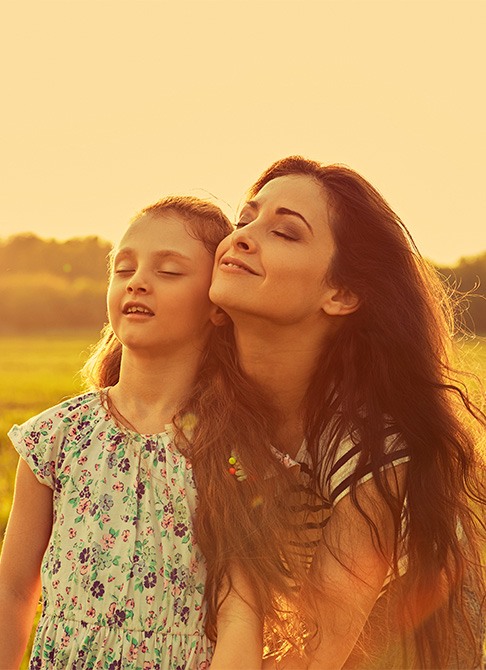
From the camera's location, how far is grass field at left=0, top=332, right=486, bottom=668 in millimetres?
5285

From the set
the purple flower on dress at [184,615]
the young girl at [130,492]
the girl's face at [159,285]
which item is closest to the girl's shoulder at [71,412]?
the young girl at [130,492]

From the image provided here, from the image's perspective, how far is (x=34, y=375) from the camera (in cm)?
1709

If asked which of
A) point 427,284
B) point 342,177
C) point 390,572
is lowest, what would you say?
point 390,572

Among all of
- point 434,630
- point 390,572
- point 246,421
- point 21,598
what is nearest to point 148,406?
point 246,421

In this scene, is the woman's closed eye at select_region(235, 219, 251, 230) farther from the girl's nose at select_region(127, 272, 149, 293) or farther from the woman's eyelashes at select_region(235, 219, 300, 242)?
the girl's nose at select_region(127, 272, 149, 293)

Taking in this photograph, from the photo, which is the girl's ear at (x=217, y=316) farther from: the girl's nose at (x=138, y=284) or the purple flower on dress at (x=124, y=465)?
the purple flower on dress at (x=124, y=465)

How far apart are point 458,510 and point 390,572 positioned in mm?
361

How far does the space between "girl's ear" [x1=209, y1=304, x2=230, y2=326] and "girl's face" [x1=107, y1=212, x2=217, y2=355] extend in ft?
0.19

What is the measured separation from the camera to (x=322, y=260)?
3.48 m

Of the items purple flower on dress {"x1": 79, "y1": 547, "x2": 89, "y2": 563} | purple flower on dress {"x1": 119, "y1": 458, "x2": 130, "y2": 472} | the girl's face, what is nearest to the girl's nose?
the girl's face

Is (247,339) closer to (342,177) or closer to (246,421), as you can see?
(246,421)

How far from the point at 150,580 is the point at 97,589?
0.18 meters

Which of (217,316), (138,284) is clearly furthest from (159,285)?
(217,316)

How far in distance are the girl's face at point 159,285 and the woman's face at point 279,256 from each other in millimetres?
102
